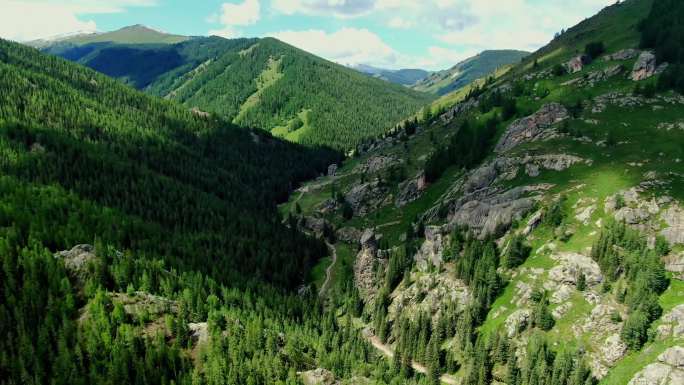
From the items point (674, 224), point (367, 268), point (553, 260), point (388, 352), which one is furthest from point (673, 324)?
point (367, 268)

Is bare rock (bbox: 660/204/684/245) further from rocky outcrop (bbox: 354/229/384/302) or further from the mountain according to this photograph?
rocky outcrop (bbox: 354/229/384/302)

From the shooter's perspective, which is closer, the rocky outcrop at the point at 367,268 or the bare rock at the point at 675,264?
the bare rock at the point at 675,264

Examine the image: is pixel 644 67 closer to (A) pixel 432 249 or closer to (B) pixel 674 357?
(A) pixel 432 249

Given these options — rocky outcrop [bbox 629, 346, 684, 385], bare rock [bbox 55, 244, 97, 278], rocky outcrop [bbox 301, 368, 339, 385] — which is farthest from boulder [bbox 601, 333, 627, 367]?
bare rock [bbox 55, 244, 97, 278]

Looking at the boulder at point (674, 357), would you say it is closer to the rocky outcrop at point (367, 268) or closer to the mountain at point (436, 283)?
the mountain at point (436, 283)

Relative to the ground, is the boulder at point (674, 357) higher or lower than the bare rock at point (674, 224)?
lower

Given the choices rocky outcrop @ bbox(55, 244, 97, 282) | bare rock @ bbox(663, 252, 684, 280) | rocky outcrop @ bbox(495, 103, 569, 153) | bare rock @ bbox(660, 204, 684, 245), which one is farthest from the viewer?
rocky outcrop @ bbox(495, 103, 569, 153)

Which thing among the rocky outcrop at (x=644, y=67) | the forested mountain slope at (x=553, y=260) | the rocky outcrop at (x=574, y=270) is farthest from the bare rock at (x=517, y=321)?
the rocky outcrop at (x=644, y=67)
